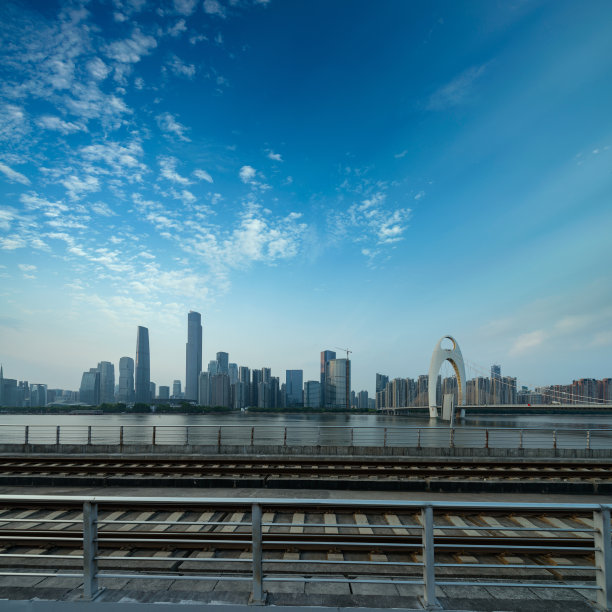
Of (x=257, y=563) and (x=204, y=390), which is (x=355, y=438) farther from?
(x=204, y=390)

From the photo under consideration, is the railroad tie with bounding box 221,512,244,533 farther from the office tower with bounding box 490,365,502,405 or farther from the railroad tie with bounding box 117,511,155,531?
the office tower with bounding box 490,365,502,405

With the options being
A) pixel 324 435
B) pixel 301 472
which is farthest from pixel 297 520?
pixel 324 435

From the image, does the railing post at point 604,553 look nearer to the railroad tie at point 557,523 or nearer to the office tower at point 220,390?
the railroad tie at point 557,523

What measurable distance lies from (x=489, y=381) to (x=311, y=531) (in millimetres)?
103612

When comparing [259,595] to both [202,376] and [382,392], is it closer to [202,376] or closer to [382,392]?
[382,392]

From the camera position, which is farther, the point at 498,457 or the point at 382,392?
the point at 382,392

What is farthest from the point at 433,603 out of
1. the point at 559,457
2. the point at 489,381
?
the point at 489,381

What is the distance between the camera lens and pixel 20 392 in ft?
546

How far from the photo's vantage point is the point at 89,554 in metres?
3.46

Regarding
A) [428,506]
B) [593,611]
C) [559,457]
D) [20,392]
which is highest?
[428,506]

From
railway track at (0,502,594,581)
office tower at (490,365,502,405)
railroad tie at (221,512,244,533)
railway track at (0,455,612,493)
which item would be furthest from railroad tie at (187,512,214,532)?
office tower at (490,365,502,405)

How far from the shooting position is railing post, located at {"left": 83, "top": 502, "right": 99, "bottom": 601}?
3422 millimetres

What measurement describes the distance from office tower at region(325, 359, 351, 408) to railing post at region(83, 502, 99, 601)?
14842 centimetres

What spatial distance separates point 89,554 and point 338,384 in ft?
533
